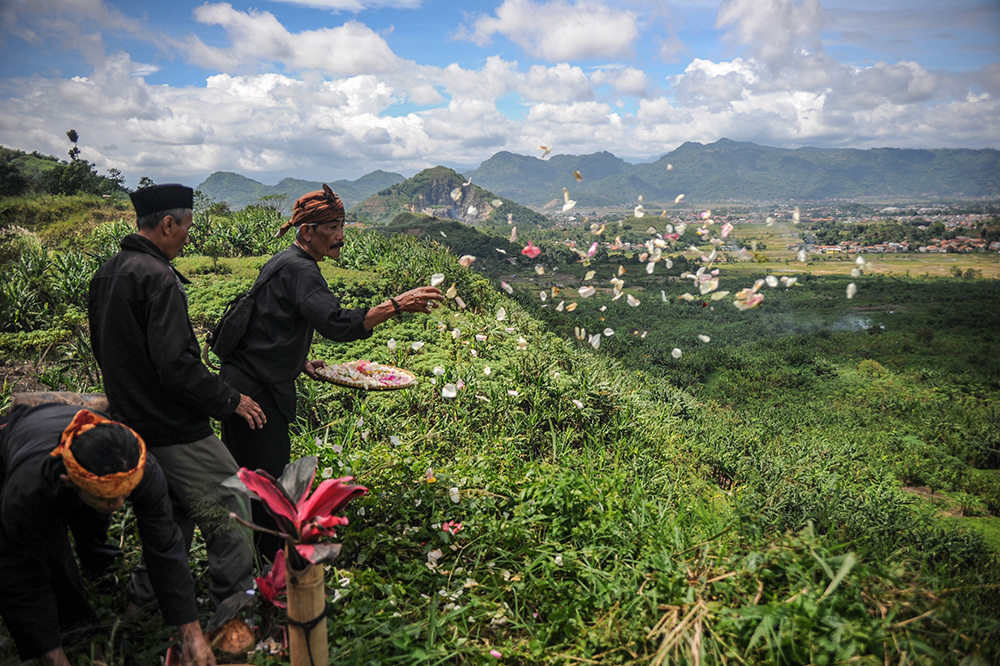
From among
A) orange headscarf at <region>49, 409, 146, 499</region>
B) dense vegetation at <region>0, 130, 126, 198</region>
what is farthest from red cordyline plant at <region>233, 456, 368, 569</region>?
dense vegetation at <region>0, 130, 126, 198</region>

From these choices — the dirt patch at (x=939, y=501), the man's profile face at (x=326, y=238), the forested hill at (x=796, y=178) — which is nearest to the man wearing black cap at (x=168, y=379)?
the man's profile face at (x=326, y=238)

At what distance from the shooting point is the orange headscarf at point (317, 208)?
209 centimetres

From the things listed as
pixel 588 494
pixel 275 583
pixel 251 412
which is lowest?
pixel 588 494

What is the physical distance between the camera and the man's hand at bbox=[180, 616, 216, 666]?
4.69ft

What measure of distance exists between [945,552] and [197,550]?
525cm

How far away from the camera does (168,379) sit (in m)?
1.66

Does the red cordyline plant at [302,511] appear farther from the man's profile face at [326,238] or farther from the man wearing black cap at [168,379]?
the man's profile face at [326,238]

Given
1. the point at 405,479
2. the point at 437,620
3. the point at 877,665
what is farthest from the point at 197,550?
the point at 877,665

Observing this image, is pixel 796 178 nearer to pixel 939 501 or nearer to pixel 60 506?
pixel 939 501

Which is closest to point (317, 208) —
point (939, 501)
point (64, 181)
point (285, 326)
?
point (285, 326)

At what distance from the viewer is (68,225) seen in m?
10.3

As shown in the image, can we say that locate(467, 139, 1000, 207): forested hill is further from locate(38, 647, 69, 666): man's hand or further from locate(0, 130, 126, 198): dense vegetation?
locate(38, 647, 69, 666): man's hand

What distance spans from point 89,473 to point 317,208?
4.05 ft

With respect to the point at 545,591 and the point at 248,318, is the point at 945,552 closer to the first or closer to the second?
the point at 545,591
